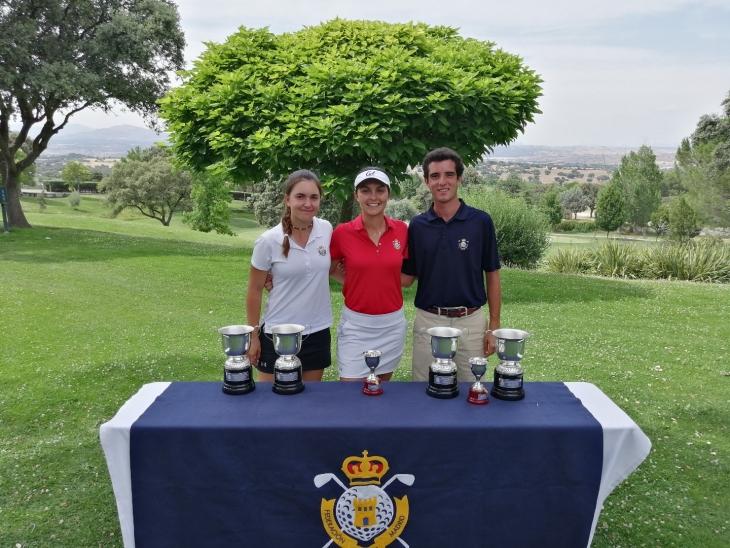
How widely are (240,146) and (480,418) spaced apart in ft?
23.3

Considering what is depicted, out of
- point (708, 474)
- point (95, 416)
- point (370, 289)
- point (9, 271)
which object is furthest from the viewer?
point (9, 271)

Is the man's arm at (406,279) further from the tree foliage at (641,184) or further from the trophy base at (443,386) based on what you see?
the tree foliage at (641,184)

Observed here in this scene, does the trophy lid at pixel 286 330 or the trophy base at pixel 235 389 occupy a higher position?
the trophy lid at pixel 286 330

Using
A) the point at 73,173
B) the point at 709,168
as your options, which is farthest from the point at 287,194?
the point at 73,173

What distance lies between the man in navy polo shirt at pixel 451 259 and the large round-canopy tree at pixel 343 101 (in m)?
4.81

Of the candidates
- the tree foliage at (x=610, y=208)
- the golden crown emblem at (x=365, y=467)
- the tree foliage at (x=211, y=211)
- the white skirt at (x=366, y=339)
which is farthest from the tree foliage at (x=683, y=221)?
the golden crown emblem at (x=365, y=467)

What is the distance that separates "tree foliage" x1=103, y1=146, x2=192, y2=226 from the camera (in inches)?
1825

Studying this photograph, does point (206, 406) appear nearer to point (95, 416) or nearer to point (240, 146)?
point (95, 416)

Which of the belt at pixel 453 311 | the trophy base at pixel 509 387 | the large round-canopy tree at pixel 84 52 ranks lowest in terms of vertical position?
the trophy base at pixel 509 387

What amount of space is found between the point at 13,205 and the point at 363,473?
21.4 metres

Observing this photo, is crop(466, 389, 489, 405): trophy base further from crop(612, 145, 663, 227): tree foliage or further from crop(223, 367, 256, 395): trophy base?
crop(612, 145, 663, 227): tree foliage

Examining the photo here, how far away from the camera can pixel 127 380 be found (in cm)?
599

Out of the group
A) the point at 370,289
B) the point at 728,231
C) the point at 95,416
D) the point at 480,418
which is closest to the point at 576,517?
the point at 480,418

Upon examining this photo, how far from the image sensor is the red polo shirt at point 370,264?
131 inches
